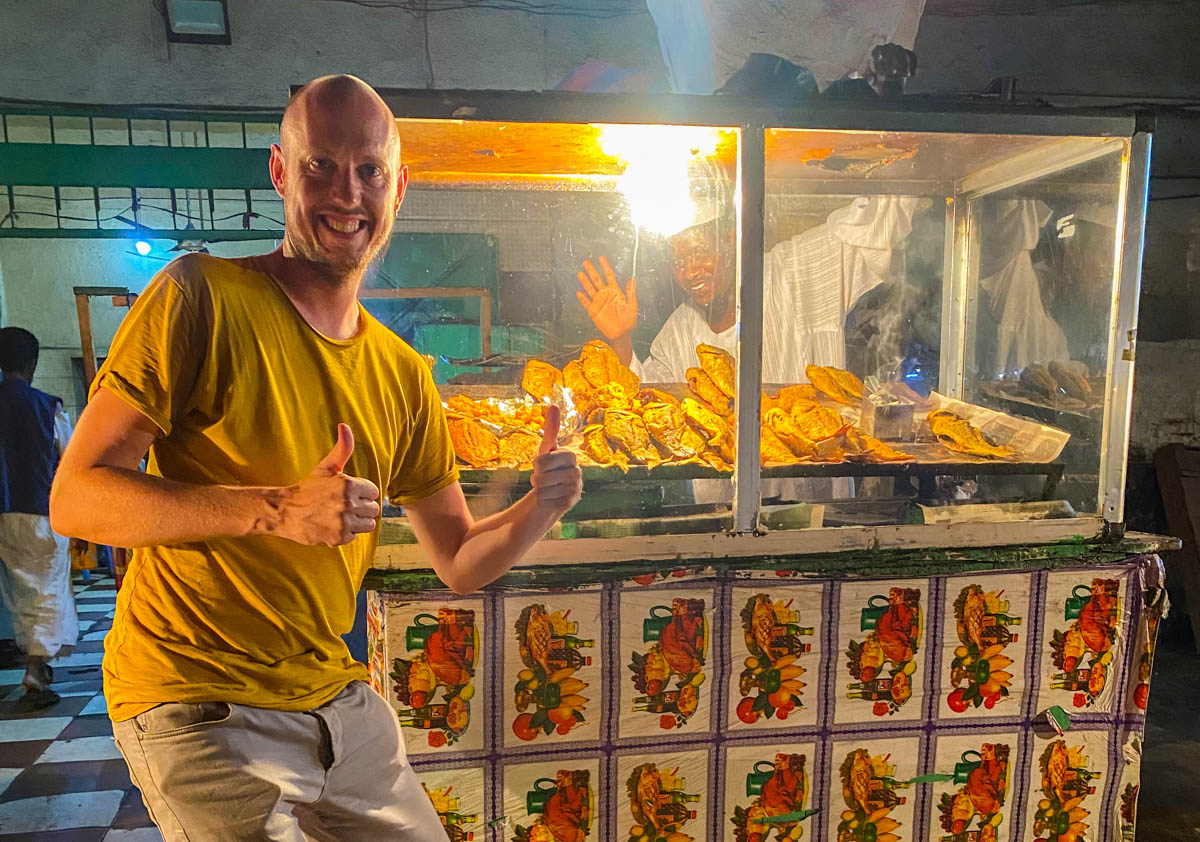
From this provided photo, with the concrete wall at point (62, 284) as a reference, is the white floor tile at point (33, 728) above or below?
below

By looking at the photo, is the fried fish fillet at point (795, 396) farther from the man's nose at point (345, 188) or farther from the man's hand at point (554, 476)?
the man's nose at point (345, 188)

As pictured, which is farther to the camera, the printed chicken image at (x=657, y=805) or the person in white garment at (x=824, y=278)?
the person in white garment at (x=824, y=278)

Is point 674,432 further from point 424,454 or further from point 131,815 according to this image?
point 131,815

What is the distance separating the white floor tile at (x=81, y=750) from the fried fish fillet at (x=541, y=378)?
282cm

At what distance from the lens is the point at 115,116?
5062mm

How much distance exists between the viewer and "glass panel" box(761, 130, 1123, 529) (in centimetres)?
240

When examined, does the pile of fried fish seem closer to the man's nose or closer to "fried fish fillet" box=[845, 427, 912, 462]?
"fried fish fillet" box=[845, 427, 912, 462]

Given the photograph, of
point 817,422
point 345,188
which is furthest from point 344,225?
point 817,422

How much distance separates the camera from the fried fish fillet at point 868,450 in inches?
95.7

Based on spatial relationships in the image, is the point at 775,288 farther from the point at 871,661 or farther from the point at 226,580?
the point at 226,580

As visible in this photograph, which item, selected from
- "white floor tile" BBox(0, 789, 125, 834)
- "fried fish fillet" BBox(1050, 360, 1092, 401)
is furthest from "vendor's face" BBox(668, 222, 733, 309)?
"white floor tile" BBox(0, 789, 125, 834)

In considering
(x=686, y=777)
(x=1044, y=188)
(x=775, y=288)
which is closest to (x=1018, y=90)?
(x=1044, y=188)

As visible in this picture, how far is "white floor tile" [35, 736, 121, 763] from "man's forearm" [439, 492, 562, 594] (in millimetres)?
2786

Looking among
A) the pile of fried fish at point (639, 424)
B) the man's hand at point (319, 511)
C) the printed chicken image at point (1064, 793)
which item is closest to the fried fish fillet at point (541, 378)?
the pile of fried fish at point (639, 424)
